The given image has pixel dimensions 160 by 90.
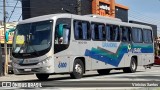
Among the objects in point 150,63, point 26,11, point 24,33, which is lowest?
point 150,63

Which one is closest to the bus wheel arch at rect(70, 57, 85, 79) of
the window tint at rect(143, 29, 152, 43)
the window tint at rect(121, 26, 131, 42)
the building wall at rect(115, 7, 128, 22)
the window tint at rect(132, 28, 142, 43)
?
the window tint at rect(121, 26, 131, 42)

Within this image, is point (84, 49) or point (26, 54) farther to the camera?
point (84, 49)

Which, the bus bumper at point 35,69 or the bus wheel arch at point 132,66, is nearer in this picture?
the bus bumper at point 35,69

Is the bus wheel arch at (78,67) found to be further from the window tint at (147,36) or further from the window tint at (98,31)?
the window tint at (147,36)

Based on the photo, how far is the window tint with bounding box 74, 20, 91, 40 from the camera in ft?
72.5

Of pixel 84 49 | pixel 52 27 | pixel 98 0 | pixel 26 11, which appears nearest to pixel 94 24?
pixel 84 49

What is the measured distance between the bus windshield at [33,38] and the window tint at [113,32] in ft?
17.7

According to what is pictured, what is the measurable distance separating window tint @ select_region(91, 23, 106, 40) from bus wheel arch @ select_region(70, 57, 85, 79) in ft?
5.82

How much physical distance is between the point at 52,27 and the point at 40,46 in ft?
3.50

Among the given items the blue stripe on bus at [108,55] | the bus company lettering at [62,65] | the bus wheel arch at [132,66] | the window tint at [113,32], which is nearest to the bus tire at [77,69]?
the bus company lettering at [62,65]

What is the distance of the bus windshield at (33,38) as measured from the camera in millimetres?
20516

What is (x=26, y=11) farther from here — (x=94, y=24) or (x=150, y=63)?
(x=94, y=24)

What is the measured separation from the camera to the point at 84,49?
75.2 ft

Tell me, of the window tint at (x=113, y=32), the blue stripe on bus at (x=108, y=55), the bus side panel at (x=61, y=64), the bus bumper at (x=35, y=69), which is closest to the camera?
the bus bumper at (x=35, y=69)
